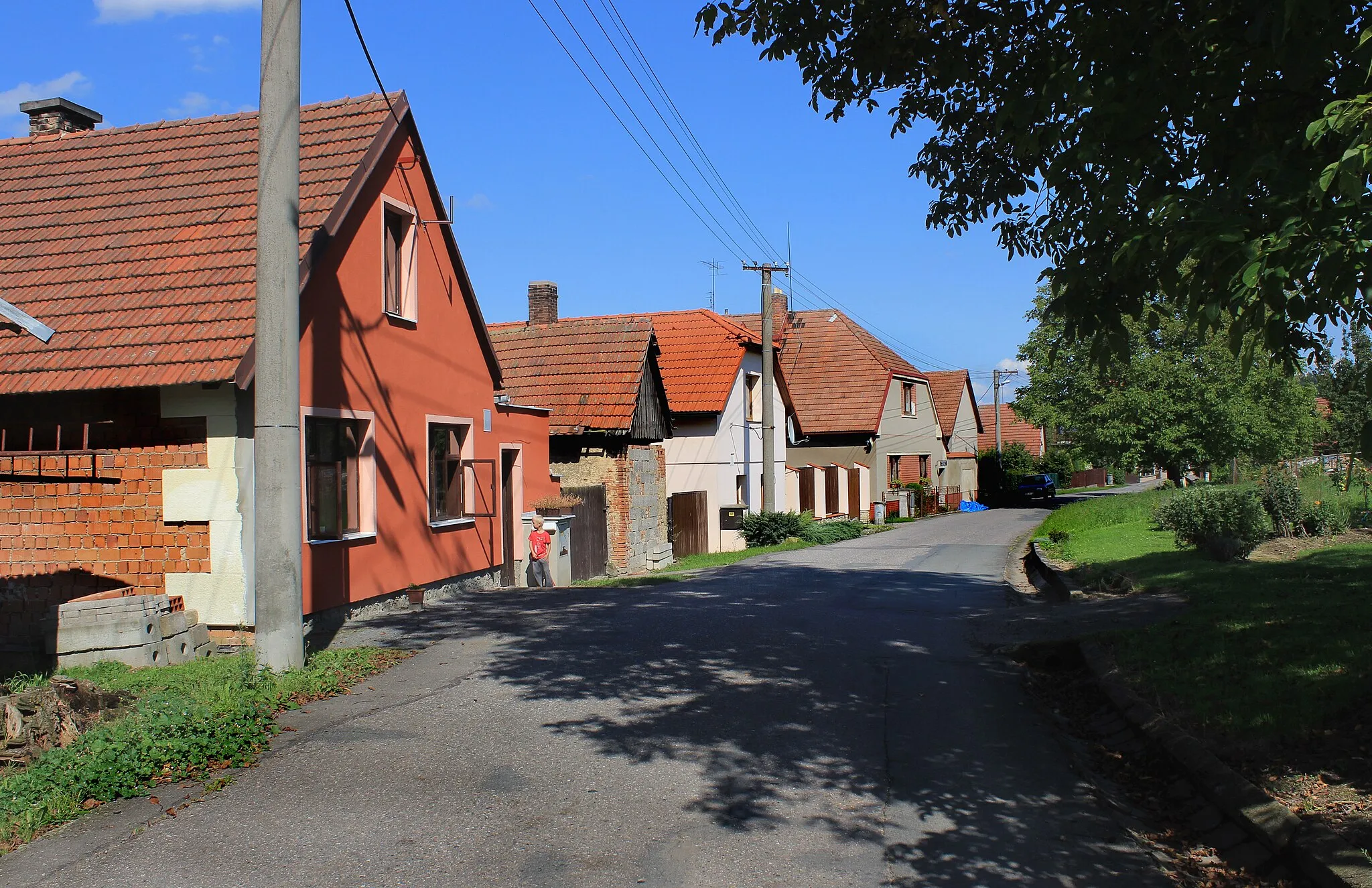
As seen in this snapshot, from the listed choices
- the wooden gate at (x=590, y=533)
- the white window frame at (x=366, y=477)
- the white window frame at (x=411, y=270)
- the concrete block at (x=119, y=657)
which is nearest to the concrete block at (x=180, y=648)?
the concrete block at (x=119, y=657)

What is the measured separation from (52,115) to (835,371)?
113 feet

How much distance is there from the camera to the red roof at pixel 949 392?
58844 mm

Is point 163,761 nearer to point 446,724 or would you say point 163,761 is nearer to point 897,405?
point 446,724

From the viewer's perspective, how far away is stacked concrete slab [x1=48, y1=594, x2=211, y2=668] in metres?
9.33

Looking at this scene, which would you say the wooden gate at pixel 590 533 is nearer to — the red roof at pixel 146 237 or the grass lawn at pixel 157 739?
the red roof at pixel 146 237

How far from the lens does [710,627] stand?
1176 cm

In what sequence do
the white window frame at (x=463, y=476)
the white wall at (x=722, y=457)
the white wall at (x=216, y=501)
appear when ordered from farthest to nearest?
the white wall at (x=722, y=457)
the white window frame at (x=463, y=476)
the white wall at (x=216, y=501)

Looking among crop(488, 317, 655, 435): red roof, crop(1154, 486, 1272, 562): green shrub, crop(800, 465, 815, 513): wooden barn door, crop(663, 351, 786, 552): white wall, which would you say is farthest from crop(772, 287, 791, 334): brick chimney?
crop(1154, 486, 1272, 562): green shrub

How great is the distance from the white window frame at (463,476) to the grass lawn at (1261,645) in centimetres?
859

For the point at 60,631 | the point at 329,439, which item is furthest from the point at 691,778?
the point at 329,439

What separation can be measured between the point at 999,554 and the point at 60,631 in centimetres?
1927

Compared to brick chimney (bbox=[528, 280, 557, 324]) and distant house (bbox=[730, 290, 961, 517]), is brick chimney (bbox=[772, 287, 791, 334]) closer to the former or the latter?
distant house (bbox=[730, 290, 961, 517])

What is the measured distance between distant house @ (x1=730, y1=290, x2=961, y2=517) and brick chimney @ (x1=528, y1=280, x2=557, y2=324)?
14157 millimetres

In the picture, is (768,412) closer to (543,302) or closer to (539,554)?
(543,302)
